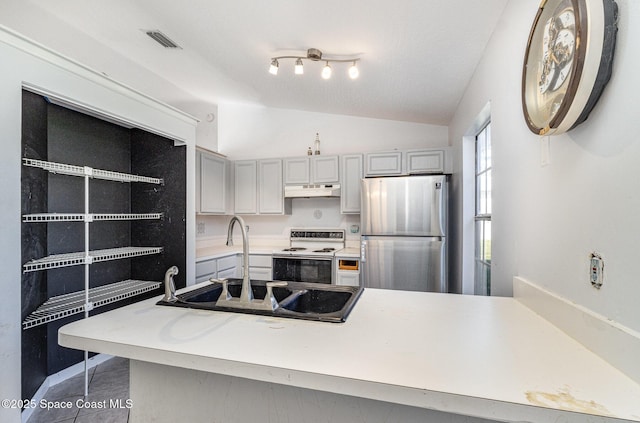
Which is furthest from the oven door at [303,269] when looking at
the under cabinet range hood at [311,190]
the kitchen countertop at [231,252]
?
the under cabinet range hood at [311,190]

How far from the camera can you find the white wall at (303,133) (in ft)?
12.0

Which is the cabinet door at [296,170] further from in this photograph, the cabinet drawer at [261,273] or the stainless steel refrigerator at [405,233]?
the cabinet drawer at [261,273]

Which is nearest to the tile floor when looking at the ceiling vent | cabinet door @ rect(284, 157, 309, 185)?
cabinet door @ rect(284, 157, 309, 185)

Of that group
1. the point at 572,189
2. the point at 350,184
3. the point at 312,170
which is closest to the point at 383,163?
the point at 350,184

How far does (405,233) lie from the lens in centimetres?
288

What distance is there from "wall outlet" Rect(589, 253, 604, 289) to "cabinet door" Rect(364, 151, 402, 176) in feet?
8.38

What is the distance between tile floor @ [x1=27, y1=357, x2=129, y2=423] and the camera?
5.78 feet

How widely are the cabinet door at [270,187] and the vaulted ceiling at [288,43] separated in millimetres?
861

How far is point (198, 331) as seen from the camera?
938mm

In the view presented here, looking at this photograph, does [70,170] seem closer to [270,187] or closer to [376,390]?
[376,390]

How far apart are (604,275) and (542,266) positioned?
360mm

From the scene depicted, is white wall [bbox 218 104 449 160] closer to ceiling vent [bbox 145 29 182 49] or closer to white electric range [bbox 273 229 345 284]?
white electric range [bbox 273 229 345 284]

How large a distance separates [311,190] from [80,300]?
239 centimetres

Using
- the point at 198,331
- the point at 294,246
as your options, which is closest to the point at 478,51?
the point at 198,331
